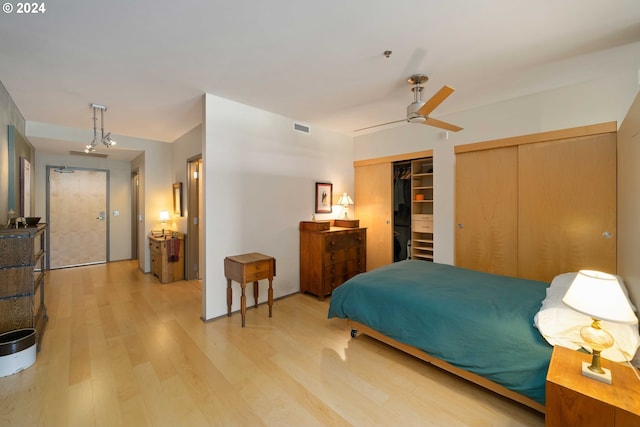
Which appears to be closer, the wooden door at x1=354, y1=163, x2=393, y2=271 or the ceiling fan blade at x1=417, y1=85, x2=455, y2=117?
the ceiling fan blade at x1=417, y1=85, x2=455, y2=117

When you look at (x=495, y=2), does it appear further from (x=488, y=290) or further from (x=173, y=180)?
(x=173, y=180)

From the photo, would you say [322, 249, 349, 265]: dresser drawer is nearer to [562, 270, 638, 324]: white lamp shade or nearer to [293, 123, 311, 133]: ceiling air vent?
[293, 123, 311, 133]: ceiling air vent

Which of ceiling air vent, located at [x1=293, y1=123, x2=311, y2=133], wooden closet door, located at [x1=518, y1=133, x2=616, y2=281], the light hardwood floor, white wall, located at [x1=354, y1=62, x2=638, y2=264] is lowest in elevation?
the light hardwood floor

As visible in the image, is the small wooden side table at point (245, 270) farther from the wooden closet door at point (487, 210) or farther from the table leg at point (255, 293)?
the wooden closet door at point (487, 210)

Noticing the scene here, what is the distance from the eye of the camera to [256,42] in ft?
6.93

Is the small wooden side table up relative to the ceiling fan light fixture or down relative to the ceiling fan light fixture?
→ down

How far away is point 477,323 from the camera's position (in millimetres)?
1918

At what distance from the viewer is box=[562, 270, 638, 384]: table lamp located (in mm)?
1309

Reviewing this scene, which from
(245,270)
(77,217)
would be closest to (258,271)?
(245,270)

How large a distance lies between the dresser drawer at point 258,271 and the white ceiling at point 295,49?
1.92 m

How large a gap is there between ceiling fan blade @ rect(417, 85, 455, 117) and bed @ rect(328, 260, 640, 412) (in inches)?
61.2

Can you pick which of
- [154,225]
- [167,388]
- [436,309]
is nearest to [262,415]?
[167,388]

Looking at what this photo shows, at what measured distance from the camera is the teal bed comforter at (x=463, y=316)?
5.63 ft

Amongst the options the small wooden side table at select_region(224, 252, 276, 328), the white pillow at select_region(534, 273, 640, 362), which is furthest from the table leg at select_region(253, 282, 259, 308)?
the white pillow at select_region(534, 273, 640, 362)
